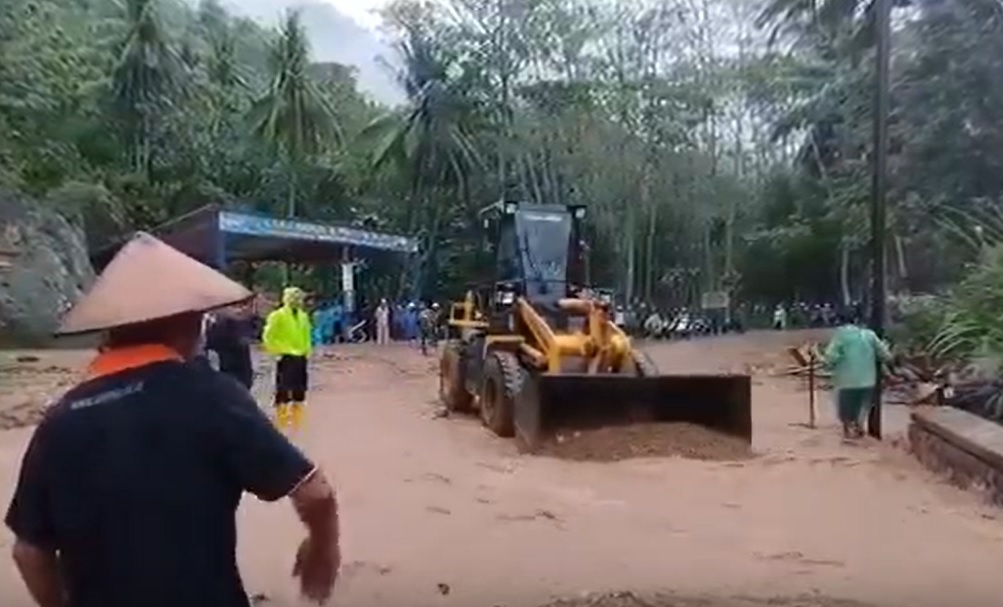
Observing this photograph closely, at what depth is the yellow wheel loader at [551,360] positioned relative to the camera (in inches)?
488

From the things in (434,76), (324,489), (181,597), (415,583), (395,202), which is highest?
(434,76)

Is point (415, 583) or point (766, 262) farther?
point (766, 262)

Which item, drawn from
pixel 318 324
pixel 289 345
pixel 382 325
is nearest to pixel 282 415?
pixel 289 345

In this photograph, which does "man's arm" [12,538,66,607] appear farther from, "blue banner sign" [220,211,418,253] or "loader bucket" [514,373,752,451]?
"blue banner sign" [220,211,418,253]

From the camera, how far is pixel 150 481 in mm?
2471

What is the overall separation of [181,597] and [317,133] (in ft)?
134

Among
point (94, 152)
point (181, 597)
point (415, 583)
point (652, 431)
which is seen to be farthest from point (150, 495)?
point (94, 152)

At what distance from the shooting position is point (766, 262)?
44.7 m

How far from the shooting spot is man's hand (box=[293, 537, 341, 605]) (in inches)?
103

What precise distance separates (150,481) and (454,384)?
1480cm

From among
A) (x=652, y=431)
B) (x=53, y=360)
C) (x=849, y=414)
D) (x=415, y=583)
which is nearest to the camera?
(x=415, y=583)

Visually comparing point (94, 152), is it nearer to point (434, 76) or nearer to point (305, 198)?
point (305, 198)

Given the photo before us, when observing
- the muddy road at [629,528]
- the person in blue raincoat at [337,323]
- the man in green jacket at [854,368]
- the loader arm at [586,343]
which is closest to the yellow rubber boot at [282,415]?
the muddy road at [629,528]

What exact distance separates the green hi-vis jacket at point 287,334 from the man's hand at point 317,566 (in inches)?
412
